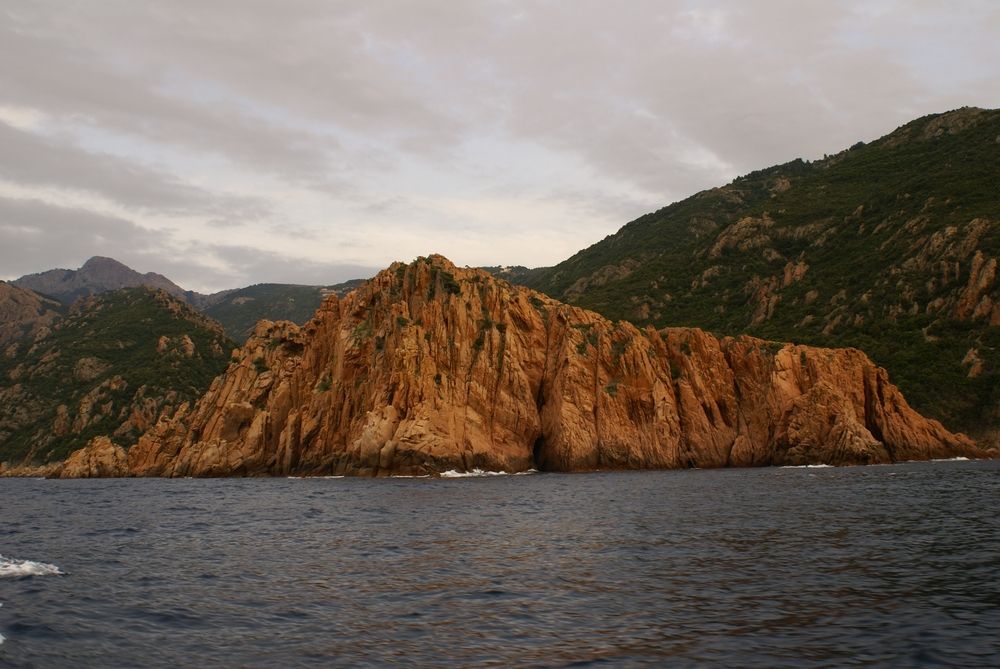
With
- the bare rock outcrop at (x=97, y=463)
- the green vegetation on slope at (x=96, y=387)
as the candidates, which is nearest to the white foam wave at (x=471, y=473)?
the bare rock outcrop at (x=97, y=463)

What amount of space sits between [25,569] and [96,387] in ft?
511

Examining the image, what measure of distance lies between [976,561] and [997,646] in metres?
10.9

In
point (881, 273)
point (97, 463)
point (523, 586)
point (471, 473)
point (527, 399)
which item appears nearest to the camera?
point (523, 586)

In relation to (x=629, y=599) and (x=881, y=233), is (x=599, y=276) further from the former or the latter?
(x=629, y=599)

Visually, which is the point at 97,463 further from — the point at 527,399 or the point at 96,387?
the point at 527,399

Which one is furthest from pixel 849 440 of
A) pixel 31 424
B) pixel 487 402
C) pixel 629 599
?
pixel 31 424

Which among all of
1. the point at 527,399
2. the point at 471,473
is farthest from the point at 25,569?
the point at 527,399

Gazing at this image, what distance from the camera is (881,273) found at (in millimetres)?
134875

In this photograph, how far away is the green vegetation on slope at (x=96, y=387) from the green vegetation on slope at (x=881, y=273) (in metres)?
91.7

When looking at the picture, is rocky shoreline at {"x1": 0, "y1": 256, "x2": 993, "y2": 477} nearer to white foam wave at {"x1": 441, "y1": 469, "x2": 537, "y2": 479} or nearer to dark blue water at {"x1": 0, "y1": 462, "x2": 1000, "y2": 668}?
white foam wave at {"x1": 441, "y1": 469, "x2": 537, "y2": 479}

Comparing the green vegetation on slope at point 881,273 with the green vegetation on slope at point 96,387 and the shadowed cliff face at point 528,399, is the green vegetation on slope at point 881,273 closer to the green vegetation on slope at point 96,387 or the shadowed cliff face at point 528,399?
the shadowed cliff face at point 528,399

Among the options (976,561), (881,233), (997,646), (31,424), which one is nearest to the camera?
(997,646)

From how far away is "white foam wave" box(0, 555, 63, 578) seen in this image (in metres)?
27.7

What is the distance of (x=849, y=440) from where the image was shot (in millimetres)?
91625
